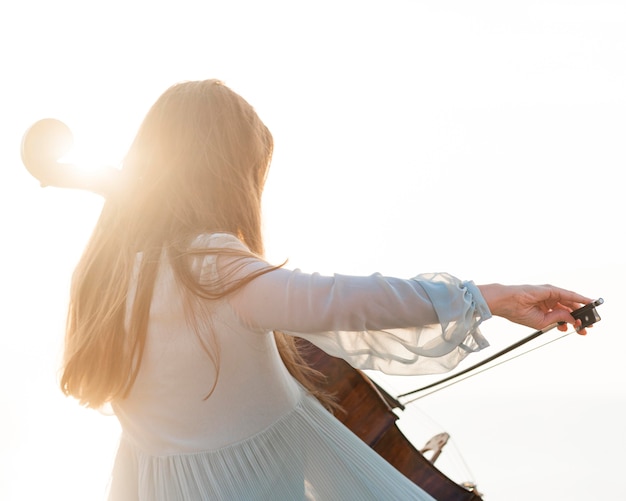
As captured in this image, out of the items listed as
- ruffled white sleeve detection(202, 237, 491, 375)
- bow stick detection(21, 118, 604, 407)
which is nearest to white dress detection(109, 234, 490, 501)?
ruffled white sleeve detection(202, 237, 491, 375)

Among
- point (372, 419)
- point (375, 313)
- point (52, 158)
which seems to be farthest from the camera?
point (372, 419)

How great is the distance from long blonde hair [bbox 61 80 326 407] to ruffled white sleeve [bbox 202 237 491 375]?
120 mm

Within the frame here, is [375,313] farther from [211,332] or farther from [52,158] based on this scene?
[52,158]

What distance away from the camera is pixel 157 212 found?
915 millimetres

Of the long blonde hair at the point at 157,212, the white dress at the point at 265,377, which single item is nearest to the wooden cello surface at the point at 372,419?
the white dress at the point at 265,377

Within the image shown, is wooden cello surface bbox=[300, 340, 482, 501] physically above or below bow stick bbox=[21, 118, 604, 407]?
below

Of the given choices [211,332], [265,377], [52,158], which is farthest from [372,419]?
[52,158]

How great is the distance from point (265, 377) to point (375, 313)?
206mm

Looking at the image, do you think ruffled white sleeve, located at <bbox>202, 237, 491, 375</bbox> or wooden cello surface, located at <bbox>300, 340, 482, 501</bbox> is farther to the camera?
wooden cello surface, located at <bbox>300, 340, 482, 501</bbox>

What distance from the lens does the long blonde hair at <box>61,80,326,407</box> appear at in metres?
0.89

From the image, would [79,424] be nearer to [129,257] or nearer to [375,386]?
[375,386]

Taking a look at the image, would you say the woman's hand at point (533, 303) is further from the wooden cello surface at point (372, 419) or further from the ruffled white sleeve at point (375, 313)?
the wooden cello surface at point (372, 419)

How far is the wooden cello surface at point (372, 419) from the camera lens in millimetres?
1162

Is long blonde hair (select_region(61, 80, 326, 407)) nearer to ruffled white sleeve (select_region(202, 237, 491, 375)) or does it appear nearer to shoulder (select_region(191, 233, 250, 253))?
shoulder (select_region(191, 233, 250, 253))
